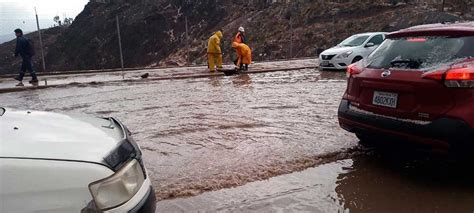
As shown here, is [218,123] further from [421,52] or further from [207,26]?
[207,26]

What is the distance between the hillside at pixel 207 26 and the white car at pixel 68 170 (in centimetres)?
2562

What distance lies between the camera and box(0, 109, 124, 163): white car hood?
2.01 metres

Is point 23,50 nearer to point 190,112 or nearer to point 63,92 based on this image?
point 63,92

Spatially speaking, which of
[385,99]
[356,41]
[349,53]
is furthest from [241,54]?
[385,99]

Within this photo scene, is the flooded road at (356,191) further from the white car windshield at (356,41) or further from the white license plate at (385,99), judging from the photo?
the white car windshield at (356,41)

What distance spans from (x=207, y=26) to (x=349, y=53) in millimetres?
29456

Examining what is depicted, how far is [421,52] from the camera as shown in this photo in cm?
439

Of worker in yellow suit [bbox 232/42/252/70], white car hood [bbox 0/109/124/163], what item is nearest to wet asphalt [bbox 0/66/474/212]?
white car hood [bbox 0/109/124/163]

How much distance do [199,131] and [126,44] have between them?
42875 millimetres

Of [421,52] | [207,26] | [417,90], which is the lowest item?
[417,90]

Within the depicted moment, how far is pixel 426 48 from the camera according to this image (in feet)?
14.4

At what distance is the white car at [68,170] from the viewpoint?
1837 millimetres

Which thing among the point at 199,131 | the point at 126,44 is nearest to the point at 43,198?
the point at 199,131

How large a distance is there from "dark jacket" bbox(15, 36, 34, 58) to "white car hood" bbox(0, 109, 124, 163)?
13177 millimetres
